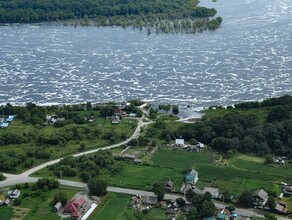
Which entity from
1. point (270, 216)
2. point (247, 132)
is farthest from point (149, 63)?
point (270, 216)

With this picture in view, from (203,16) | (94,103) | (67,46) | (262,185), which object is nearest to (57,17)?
(67,46)

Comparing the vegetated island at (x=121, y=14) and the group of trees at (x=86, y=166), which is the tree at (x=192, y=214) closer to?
the group of trees at (x=86, y=166)

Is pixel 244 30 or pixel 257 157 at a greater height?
pixel 244 30

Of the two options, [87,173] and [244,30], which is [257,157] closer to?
[87,173]

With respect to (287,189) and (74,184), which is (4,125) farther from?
(287,189)

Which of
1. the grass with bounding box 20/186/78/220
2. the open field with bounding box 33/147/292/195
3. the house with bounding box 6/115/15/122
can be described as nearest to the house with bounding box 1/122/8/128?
the house with bounding box 6/115/15/122
